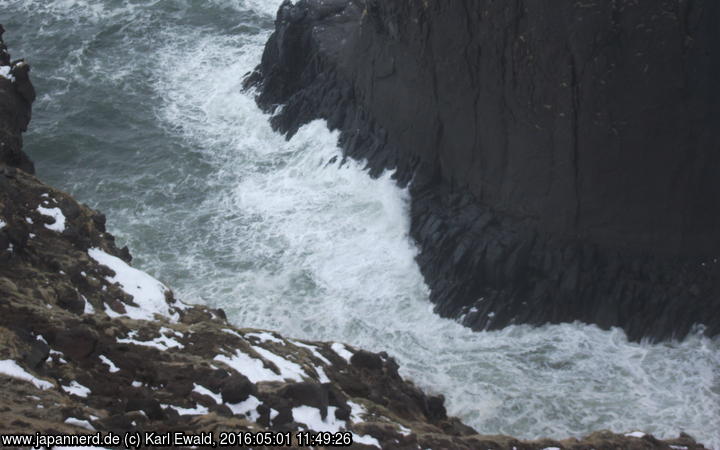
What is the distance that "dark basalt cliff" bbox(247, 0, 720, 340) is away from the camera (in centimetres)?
2230

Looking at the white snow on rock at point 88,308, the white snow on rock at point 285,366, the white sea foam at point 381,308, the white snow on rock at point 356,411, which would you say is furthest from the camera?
the white sea foam at point 381,308

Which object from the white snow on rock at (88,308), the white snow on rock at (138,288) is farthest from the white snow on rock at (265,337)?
→ the white snow on rock at (88,308)

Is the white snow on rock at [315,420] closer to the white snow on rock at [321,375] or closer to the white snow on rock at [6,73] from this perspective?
the white snow on rock at [321,375]

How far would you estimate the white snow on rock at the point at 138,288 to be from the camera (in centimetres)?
1838

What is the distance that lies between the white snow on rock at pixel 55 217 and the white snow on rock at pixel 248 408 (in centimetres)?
737

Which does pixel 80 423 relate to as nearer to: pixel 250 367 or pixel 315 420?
pixel 315 420

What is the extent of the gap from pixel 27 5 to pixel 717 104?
33.2 m

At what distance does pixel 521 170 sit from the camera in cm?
2469

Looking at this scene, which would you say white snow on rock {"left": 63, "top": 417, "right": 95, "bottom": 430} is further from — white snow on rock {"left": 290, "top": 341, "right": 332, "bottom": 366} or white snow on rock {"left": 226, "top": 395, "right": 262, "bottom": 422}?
white snow on rock {"left": 290, "top": 341, "right": 332, "bottom": 366}

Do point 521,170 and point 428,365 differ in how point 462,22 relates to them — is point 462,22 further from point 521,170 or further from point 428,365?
point 428,365

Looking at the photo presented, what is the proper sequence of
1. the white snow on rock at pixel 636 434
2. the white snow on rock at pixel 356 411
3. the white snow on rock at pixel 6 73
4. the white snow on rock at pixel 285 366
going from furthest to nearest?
the white snow on rock at pixel 6 73 → the white snow on rock at pixel 636 434 → the white snow on rock at pixel 285 366 → the white snow on rock at pixel 356 411

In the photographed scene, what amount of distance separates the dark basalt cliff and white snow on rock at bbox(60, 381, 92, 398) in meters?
12.9

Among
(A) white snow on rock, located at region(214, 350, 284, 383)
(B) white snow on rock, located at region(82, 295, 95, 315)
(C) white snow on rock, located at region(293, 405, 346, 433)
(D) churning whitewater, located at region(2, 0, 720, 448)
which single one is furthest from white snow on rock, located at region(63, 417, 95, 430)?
(D) churning whitewater, located at region(2, 0, 720, 448)

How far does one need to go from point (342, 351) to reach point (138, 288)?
4.64 metres
